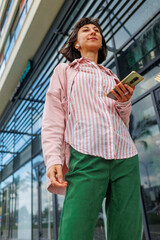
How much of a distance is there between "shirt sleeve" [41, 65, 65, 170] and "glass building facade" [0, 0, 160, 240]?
8.05ft

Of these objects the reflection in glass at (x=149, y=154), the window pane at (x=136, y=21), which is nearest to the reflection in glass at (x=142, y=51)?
the window pane at (x=136, y=21)

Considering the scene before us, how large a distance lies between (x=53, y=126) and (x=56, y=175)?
245 millimetres

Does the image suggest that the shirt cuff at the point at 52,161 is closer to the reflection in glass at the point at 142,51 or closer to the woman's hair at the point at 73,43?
the woman's hair at the point at 73,43

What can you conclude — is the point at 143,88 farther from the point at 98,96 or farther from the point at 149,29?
the point at 98,96

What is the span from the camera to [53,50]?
6.43 m

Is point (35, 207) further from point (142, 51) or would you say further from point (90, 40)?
point (90, 40)

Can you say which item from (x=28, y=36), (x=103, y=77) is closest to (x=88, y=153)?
(x=103, y=77)

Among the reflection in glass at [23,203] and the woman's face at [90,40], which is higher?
the woman's face at [90,40]

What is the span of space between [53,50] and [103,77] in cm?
559

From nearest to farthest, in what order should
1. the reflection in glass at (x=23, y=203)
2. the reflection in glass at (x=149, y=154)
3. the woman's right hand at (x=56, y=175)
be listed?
the woman's right hand at (x=56, y=175) → the reflection in glass at (x=149, y=154) → the reflection in glass at (x=23, y=203)

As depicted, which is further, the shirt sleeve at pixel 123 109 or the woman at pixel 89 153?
the shirt sleeve at pixel 123 109

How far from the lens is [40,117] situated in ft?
23.5

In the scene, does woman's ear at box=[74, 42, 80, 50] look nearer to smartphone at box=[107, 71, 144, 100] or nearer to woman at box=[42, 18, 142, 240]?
woman at box=[42, 18, 142, 240]

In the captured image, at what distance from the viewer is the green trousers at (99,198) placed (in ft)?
2.67
